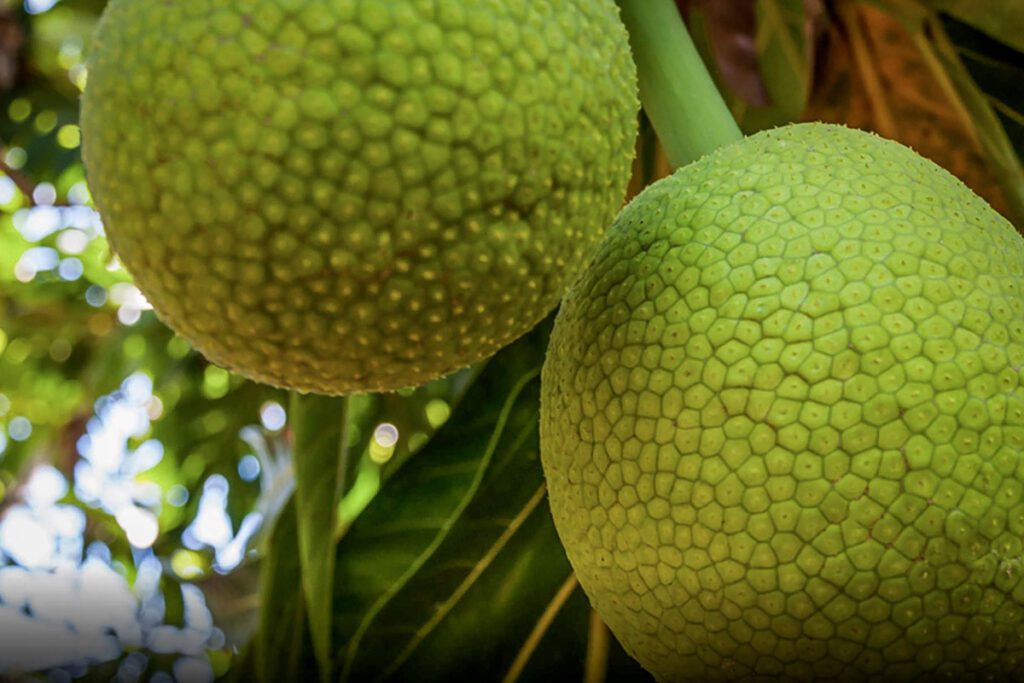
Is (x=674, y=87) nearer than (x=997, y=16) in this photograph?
Yes

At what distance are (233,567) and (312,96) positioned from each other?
1.77 m

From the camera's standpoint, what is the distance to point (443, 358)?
646 millimetres

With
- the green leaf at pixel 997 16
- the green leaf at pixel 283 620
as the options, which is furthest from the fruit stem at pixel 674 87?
the green leaf at pixel 283 620

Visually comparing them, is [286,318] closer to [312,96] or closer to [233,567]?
[312,96]

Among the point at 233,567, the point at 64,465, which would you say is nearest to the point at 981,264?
the point at 233,567

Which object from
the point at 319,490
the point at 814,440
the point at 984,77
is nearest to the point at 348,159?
the point at 814,440

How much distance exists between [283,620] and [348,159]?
609mm

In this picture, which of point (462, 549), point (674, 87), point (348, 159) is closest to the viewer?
point (348, 159)

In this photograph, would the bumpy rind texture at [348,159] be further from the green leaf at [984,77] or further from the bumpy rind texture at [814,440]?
the green leaf at [984,77]

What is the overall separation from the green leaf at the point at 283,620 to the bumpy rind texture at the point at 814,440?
444mm

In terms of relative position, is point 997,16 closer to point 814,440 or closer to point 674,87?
point 674,87

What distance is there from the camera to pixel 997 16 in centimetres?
90

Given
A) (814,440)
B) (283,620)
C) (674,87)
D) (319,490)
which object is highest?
(674,87)

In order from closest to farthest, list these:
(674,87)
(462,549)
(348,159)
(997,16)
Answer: (348,159), (674,87), (997,16), (462,549)
